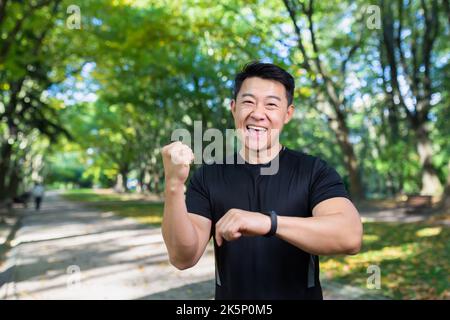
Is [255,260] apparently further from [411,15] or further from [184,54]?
[411,15]

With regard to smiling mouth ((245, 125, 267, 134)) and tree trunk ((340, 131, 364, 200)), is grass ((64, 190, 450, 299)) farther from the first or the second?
tree trunk ((340, 131, 364, 200))

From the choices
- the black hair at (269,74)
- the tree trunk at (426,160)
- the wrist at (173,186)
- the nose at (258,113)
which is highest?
the tree trunk at (426,160)

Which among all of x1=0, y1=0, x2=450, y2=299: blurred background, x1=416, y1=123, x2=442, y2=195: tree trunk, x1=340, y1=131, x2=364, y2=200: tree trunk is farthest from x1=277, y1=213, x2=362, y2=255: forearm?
x1=416, y1=123, x2=442, y2=195: tree trunk

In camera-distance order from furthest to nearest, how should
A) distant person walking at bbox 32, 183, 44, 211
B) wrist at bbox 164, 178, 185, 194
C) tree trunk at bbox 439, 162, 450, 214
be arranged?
distant person walking at bbox 32, 183, 44, 211, tree trunk at bbox 439, 162, 450, 214, wrist at bbox 164, 178, 185, 194

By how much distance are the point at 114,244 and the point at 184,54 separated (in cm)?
915

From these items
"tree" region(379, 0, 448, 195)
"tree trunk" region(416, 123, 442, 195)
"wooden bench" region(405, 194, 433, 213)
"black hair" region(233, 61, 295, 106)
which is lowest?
"wooden bench" region(405, 194, 433, 213)

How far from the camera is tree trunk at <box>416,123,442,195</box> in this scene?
19.1m

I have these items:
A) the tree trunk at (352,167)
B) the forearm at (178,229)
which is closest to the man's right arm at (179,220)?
the forearm at (178,229)

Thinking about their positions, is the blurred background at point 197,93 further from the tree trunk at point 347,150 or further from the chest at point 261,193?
the chest at point 261,193

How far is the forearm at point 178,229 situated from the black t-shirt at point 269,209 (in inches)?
6.9


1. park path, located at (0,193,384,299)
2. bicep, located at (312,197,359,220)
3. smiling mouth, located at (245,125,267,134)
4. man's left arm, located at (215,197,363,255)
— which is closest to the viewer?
man's left arm, located at (215,197,363,255)

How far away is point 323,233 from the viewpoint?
144 centimetres

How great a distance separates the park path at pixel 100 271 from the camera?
6.39m
